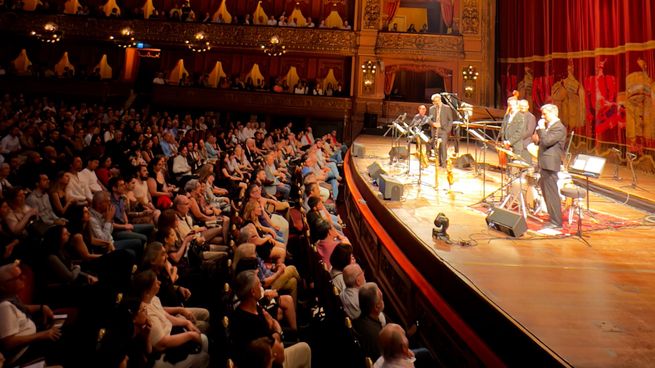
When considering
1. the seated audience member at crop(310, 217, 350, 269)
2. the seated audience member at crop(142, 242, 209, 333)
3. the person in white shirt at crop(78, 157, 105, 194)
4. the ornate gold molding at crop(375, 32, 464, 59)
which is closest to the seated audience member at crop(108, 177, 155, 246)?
the person in white shirt at crop(78, 157, 105, 194)

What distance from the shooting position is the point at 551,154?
171 inches

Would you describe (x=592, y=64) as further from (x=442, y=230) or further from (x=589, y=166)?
(x=442, y=230)

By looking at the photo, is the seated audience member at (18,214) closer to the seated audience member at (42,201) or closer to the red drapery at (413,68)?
the seated audience member at (42,201)

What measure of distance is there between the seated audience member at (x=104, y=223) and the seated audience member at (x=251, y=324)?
192 centimetres

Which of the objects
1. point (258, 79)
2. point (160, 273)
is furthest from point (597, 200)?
point (258, 79)

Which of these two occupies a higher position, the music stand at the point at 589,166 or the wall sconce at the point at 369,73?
the wall sconce at the point at 369,73

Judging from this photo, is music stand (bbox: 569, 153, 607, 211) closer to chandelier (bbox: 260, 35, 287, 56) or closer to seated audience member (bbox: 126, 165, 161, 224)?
seated audience member (bbox: 126, 165, 161, 224)

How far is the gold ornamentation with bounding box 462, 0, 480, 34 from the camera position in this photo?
1584 cm

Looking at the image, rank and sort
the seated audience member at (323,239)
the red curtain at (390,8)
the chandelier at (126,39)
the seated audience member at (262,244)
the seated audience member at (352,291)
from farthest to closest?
the red curtain at (390,8), the chandelier at (126,39), the seated audience member at (323,239), the seated audience member at (262,244), the seated audience member at (352,291)

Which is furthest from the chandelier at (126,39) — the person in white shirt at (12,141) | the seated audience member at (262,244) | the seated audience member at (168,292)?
the seated audience member at (168,292)

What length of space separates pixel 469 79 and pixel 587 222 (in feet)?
38.0

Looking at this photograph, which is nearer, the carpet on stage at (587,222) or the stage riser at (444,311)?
the stage riser at (444,311)

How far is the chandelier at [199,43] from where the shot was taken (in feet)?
49.0

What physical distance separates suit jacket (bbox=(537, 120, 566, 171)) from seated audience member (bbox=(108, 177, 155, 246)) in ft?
13.3
